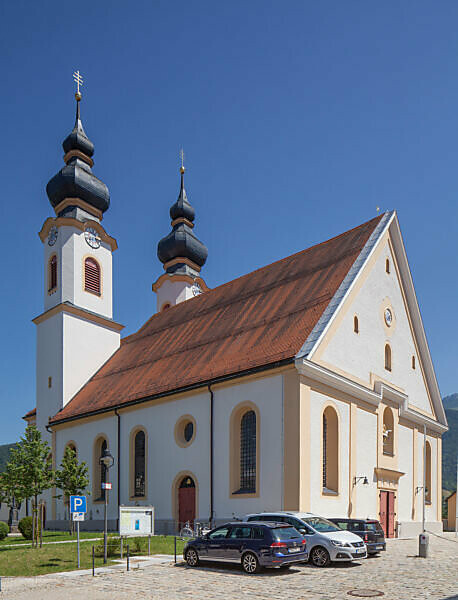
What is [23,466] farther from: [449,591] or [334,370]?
[449,591]

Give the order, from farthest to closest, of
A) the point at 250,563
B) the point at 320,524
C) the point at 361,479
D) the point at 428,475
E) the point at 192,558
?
1. the point at 428,475
2. the point at 361,479
3. the point at 320,524
4. the point at 192,558
5. the point at 250,563

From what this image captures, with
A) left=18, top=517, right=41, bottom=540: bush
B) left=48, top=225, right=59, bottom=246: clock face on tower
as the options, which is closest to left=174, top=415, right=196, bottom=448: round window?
left=18, top=517, right=41, bottom=540: bush

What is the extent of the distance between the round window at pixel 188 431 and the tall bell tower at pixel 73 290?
1284 cm

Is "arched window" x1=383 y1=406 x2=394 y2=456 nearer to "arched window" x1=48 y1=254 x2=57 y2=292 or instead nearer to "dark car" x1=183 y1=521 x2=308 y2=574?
"dark car" x1=183 y1=521 x2=308 y2=574

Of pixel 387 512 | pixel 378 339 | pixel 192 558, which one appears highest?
pixel 378 339

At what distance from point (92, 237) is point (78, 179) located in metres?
4.05

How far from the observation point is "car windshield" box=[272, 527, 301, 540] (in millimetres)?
16062

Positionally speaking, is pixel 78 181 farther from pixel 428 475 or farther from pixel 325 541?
pixel 325 541

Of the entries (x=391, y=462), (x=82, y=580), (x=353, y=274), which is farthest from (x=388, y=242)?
(x=82, y=580)

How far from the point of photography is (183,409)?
94.6ft

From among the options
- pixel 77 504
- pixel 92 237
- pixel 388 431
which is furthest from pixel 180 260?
pixel 77 504

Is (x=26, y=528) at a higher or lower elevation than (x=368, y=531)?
lower

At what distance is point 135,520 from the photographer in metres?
19.0

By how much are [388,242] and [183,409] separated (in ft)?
44.0
